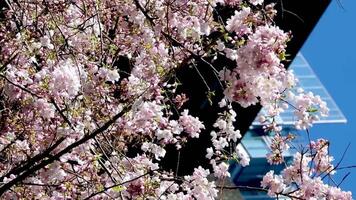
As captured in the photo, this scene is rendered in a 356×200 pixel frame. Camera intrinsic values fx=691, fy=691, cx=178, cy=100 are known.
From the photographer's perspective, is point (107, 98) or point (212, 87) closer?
point (107, 98)

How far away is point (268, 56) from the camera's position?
3750 millimetres

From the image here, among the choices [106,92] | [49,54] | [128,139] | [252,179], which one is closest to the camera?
[49,54]

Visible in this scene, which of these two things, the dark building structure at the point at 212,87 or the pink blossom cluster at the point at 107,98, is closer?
the pink blossom cluster at the point at 107,98

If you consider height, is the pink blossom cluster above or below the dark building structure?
below

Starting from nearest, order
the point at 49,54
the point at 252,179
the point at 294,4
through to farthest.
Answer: the point at 49,54, the point at 294,4, the point at 252,179

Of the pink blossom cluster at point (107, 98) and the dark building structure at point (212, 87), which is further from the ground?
the dark building structure at point (212, 87)

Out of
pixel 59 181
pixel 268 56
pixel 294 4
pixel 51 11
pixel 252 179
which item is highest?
pixel 252 179

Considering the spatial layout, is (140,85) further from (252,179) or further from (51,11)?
(252,179)

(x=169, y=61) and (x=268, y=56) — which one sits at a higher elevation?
(x=169, y=61)

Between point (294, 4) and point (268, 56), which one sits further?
point (294, 4)

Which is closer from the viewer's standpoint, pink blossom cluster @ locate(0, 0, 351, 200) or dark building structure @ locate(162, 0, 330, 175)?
pink blossom cluster @ locate(0, 0, 351, 200)

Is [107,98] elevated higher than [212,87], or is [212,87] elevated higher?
[212,87]

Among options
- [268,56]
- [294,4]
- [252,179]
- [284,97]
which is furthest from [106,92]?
[252,179]

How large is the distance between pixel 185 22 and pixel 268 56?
57.7 inches
